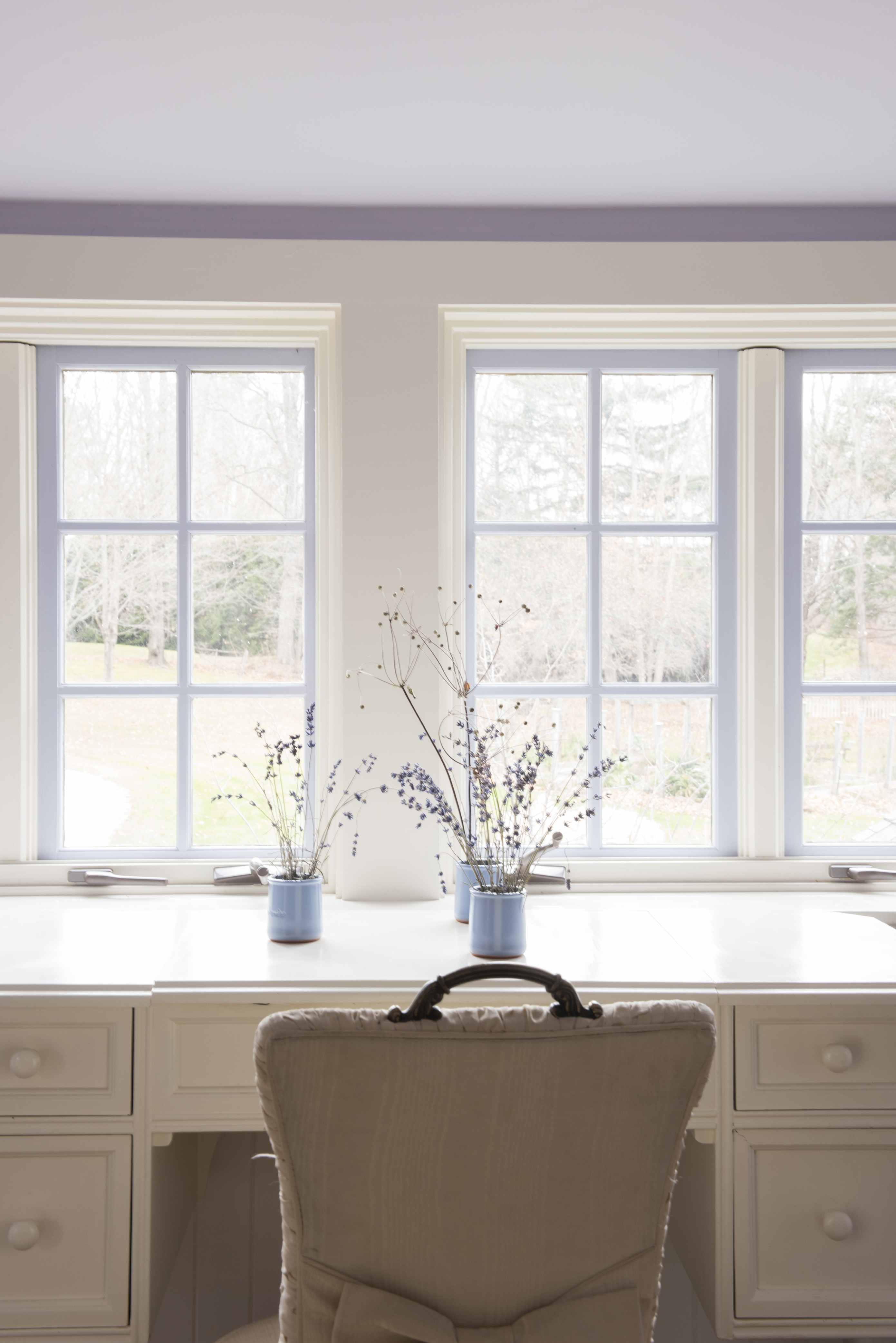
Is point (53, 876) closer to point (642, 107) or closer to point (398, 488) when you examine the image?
point (398, 488)

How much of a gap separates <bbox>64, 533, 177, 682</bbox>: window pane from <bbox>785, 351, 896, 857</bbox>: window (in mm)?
1539

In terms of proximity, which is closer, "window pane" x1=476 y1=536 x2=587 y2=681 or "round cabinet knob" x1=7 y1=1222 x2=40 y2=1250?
"round cabinet knob" x1=7 y1=1222 x2=40 y2=1250

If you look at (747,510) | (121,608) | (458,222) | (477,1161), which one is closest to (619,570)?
(747,510)

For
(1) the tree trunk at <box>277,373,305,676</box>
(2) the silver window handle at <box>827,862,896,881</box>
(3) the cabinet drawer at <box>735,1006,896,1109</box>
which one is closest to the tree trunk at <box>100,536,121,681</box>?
(1) the tree trunk at <box>277,373,305,676</box>

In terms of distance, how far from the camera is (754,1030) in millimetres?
Result: 1439

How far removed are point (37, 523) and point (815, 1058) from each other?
2.00 m

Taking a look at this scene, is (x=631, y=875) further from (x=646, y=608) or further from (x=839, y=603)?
(x=839, y=603)

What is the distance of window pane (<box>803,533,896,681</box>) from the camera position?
2178 mm

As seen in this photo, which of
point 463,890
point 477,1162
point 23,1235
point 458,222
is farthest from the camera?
point 458,222

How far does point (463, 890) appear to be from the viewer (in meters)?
1.77

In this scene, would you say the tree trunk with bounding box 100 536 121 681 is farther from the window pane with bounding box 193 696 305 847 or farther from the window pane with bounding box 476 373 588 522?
the window pane with bounding box 476 373 588 522

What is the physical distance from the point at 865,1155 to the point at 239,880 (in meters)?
1.34

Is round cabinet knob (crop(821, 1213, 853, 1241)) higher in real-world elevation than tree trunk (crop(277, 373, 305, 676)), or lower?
lower

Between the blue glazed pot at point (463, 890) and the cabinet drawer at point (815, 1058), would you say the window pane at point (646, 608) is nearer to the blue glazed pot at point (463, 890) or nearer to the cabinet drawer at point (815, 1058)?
the blue glazed pot at point (463, 890)
